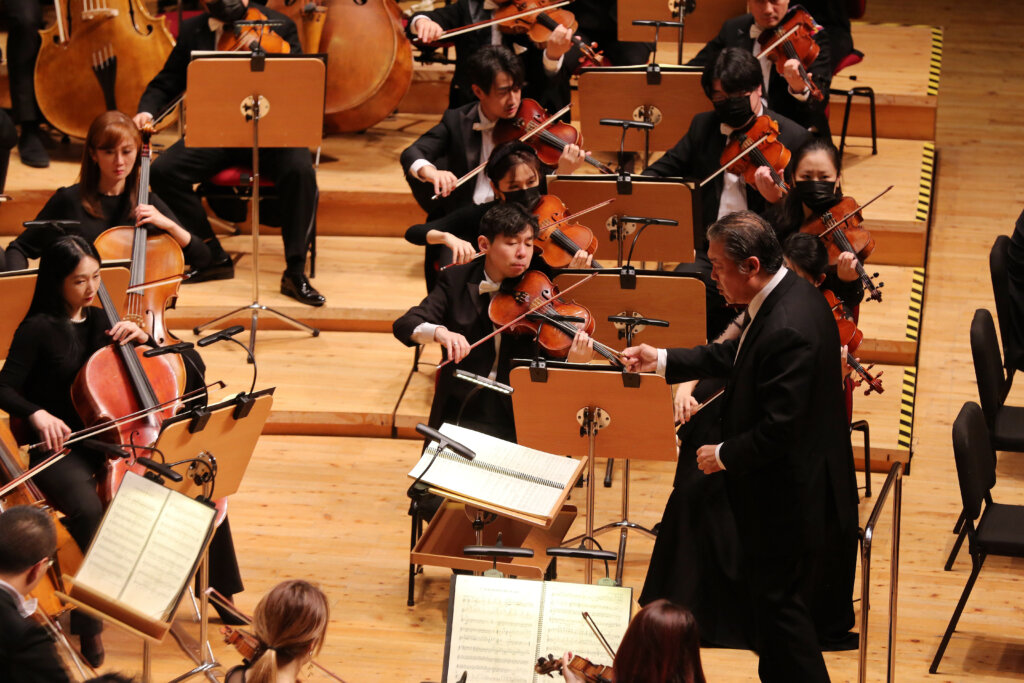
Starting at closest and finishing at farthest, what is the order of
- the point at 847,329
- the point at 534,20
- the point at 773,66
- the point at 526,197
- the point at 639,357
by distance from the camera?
the point at 639,357 → the point at 847,329 → the point at 526,197 → the point at 534,20 → the point at 773,66

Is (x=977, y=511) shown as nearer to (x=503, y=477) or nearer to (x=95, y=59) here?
(x=503, y=477)

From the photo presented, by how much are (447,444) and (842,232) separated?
4.79 feet

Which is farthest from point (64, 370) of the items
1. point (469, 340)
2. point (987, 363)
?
point (987, 363)

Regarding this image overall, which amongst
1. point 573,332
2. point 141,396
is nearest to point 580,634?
point 573,332

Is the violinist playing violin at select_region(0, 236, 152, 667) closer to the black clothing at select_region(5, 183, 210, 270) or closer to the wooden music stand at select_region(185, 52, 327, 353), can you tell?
the black clothing at select_region(5, 183, 210, 270)

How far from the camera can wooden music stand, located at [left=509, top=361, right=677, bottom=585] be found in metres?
3.17

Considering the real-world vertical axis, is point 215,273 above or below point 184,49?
below

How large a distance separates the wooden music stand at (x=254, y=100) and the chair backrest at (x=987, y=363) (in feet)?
7.41

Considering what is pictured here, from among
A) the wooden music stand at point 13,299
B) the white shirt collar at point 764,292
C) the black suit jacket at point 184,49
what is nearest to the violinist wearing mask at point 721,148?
the white shirt collar at point 764,292

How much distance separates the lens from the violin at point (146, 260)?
390cm

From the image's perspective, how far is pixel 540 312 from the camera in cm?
361

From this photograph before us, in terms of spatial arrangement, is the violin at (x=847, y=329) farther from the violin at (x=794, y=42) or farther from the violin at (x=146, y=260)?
the violin at (x=146, y=260)

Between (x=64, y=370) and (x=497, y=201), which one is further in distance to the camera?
(x=497, y=201)

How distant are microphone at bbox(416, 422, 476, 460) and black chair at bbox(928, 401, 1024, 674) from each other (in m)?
1.24
